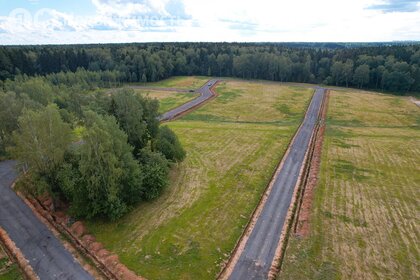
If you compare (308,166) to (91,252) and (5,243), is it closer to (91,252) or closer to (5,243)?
(91,252)

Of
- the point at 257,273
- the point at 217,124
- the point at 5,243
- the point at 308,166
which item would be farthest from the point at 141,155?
the point at 217,124

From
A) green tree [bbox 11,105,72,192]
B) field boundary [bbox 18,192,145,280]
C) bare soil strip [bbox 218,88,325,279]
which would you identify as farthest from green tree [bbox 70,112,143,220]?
bare soil strip [bbox 218,88,325,279]

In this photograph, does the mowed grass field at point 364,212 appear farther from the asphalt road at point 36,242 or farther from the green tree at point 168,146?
the green tree at point 168,146

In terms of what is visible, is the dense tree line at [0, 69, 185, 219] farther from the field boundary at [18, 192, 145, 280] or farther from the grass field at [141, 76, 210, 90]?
the grass field at [141, 76, 210, 90]

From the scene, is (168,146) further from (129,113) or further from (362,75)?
(362,75)

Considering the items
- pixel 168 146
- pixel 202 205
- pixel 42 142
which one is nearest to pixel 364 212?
pixel 202 205
